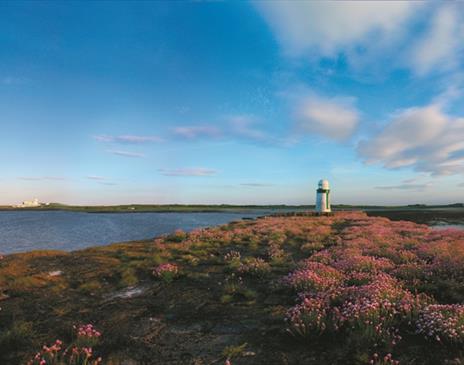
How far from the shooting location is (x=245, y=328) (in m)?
6.66

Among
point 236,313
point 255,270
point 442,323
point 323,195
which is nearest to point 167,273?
point 255,270

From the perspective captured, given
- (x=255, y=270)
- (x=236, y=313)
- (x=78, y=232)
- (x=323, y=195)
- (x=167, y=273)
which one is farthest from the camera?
(x=323, y=195)

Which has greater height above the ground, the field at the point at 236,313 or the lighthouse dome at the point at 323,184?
the lighthouse dome at the point at 323,184

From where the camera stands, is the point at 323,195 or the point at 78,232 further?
the point at 323,195

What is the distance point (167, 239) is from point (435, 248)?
56.6 feet

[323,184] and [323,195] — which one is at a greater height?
[323,184]

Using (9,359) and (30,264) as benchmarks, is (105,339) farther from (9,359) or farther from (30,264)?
(30,264)

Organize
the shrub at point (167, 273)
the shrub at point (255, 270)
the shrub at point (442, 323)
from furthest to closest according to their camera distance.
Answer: the shrub at point (255, 270) → the shrub at point (167, 273) → the shrub at point (442, 323)

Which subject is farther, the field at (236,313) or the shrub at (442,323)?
the field at (236,313)

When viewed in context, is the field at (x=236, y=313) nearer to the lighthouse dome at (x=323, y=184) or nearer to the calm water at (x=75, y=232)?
the calm water at (x=75, y=232)

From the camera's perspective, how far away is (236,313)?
7.60 metres

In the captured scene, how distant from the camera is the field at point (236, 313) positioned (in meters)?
5.32

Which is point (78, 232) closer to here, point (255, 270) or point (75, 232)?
point (75, 232)

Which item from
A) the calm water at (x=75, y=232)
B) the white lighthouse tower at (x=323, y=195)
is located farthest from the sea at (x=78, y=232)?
the white lighthouse tower at (x=323, y=195)
